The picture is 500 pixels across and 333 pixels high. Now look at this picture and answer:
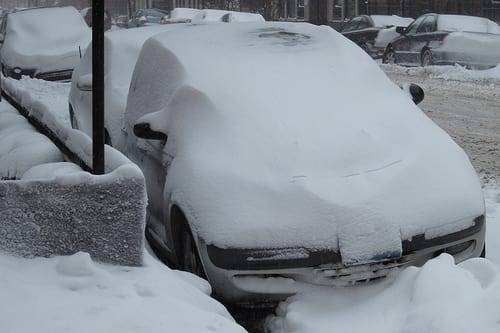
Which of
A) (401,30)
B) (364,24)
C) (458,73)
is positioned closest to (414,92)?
(458,73)

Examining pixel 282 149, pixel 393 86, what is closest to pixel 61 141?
pixel 282 149

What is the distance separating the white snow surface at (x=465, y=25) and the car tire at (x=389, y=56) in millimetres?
1984

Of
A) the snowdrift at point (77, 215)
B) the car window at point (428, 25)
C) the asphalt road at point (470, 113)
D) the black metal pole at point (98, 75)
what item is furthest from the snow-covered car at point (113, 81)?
the car window at point (428, 25)

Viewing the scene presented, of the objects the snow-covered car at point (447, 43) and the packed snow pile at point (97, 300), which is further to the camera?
the snow-covered car at point (447, 43)

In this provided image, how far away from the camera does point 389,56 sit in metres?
24.9

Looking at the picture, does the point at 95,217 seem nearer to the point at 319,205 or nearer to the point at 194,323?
the point at 194,323

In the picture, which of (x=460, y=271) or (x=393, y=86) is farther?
(x=393, y=86)

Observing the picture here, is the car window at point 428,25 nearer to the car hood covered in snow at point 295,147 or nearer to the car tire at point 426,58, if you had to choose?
the car tire at point 426,58

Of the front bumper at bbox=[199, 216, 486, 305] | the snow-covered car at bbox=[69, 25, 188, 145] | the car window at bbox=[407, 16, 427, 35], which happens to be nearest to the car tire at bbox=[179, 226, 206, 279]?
the front bumper at bbox=[199, 216, 486, 305]

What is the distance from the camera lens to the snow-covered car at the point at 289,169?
15.2 feet

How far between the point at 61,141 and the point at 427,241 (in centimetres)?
248

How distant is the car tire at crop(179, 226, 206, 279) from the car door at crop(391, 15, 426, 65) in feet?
→ 63.4

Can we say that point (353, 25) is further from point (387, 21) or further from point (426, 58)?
point (426, 58)

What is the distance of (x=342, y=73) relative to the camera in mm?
6059
